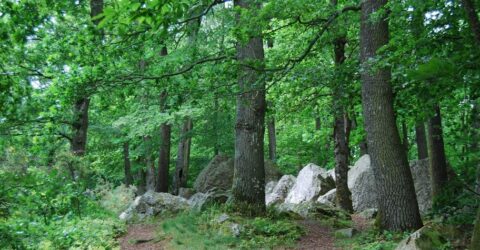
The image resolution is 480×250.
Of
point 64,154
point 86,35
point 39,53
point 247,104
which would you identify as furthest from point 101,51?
point 247,104

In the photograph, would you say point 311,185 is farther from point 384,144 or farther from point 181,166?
point 384,144

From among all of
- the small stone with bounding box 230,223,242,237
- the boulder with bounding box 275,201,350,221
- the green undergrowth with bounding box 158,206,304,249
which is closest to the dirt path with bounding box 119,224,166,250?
the green undergrowth with bounding box 158,206,304,249

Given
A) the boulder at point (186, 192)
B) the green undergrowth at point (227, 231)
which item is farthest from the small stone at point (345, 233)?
the boulder at point (186, 192)

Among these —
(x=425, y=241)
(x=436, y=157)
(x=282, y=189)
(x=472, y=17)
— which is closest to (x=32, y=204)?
(x=472, y=17)

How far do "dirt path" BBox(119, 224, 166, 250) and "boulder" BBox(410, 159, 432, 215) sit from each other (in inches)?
264

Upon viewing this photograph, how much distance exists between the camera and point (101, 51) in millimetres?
7320

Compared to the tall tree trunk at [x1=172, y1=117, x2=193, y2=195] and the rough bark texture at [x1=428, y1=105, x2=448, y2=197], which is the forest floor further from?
the tall tree trunk at [x1=172, y1=117, x2=193, y2=195]

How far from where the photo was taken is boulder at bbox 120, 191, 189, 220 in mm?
11526

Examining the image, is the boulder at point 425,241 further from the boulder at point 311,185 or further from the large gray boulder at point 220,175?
the large gray boulder at point 220,175

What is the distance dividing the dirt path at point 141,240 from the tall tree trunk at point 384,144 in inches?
169

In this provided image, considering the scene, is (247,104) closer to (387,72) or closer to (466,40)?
(387,72)

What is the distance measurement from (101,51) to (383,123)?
5.08 m

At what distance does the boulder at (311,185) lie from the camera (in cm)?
1427

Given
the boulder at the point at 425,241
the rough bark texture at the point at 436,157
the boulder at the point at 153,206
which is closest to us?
the boulder at the point at 425,241
